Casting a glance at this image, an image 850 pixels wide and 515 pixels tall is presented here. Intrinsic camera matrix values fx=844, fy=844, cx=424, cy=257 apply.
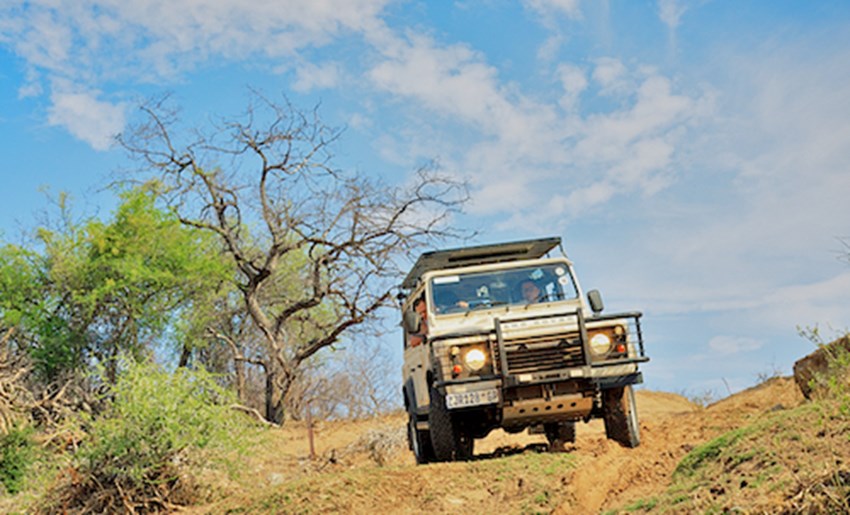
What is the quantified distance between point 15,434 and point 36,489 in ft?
16.4

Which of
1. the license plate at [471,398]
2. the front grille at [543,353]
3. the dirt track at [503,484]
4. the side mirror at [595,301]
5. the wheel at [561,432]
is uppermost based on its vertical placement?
the side mirror at [595,301]

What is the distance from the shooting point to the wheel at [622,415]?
424 inches

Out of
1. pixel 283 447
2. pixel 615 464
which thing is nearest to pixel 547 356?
pixel 615 464

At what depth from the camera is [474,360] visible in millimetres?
10352

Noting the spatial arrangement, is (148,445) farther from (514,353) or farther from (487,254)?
(487,254)

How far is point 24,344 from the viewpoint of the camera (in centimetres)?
2527

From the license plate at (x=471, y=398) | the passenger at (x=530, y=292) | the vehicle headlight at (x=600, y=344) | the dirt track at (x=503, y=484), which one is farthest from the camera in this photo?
the passenger at (x=530, y=292)

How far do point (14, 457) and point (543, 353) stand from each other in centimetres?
1103

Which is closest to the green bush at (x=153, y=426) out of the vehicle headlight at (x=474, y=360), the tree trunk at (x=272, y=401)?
the vehicle headlight at (x=474, y=360)

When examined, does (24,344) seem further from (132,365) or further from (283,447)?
(132,365)

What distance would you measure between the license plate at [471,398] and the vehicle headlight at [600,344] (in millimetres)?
1349

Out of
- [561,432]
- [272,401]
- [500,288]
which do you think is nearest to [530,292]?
[500,288]

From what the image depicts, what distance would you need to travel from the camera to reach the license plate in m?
10.1

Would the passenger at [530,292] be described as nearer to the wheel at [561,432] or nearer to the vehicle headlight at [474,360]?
the vehicle headlight at [474,360]
